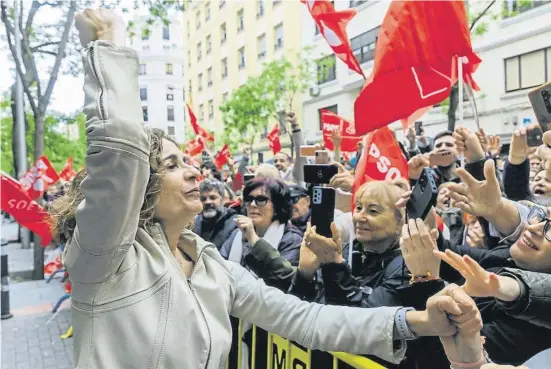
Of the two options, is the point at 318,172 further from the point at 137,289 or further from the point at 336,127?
Answer: the point at 336,127

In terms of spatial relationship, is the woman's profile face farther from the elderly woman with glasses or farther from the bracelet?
the elderly woman with glasses

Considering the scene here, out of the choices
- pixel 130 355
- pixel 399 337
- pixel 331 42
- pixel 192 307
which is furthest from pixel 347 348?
pixel 331 42

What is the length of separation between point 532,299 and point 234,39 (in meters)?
30.6

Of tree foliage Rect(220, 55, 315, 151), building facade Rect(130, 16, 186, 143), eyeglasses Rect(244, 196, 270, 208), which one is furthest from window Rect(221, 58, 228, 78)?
eyeglasses Rect(244, 196, 270, 208)

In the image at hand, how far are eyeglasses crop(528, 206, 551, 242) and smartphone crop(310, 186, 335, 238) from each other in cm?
77

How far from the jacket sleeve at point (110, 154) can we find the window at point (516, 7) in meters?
17.6

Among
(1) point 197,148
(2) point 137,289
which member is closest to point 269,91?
(1) point 197,148

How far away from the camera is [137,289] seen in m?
1.66

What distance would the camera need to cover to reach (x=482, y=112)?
1936 cm

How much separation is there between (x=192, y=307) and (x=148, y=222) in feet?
1.16

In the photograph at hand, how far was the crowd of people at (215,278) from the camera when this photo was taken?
1.47 m

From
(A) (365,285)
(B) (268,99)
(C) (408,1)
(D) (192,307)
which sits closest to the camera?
(D) (192,307)

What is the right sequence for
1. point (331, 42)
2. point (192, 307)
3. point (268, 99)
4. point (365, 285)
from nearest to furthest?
point (192, 307), point (365, 285), point (331, 42), point (268, 99)

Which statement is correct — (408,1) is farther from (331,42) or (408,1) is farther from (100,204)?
(100,204)
